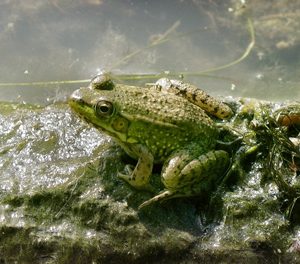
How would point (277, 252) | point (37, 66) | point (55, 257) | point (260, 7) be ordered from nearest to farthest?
point (277, 252), point (55, 257), point (37, 66), point (260, 7)

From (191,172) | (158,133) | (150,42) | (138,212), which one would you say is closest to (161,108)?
(158,133)

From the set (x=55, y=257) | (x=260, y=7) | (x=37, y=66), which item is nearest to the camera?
(x=55, y=257)

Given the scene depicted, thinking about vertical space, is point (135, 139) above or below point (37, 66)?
above

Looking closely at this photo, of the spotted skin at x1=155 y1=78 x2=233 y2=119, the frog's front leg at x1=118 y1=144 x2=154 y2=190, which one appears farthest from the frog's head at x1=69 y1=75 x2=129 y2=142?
the spotted skin at x1=155 y1=78 x2=233 y2=119

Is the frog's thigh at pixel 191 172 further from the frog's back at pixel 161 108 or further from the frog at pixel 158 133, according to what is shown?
the frog's back at pixel 161 108

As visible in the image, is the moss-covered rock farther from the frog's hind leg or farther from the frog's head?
the frog's head

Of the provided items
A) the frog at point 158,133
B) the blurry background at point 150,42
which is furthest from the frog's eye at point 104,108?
the blurry background at point 150,42

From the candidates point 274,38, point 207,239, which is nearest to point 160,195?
point 207,239

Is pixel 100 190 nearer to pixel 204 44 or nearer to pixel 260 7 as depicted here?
pixel 204 44
